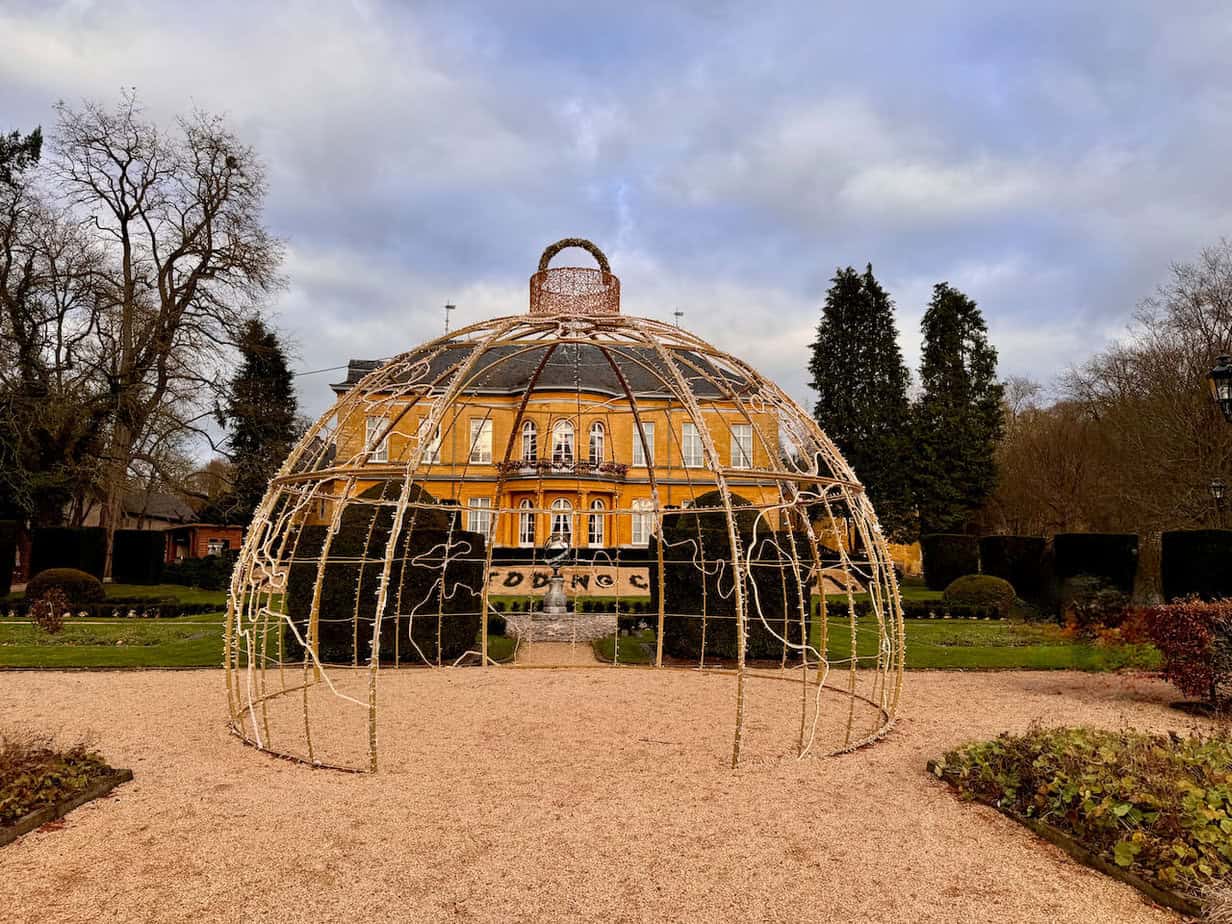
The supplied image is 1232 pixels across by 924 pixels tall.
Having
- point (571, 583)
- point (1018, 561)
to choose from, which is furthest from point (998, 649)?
point (571, 583)

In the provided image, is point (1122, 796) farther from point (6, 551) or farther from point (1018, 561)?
point (6, 551)

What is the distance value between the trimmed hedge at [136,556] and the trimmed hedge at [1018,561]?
26.2 m

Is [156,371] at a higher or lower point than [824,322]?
lower

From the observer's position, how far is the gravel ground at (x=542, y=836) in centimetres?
426

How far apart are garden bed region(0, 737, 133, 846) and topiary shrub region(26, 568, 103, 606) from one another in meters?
15.9

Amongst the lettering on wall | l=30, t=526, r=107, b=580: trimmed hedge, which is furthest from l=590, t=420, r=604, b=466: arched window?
l=30, t=526, r=107, b=580: trimmed hedge

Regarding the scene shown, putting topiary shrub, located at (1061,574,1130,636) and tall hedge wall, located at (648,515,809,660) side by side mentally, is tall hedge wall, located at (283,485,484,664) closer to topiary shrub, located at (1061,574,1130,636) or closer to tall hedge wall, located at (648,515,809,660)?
tall hedge wall, located at (648,515,809,660)

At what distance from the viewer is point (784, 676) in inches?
441

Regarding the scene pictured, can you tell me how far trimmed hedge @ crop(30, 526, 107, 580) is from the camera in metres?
23.1

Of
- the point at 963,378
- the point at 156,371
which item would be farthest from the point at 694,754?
the point at 963,378

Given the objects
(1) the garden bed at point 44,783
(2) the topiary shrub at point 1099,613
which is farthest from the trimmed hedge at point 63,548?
(2) the topiary shrub at point 1099,613

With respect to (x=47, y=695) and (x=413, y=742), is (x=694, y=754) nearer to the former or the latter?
(x=413, y=742)

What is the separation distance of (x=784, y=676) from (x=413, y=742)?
5.45 m

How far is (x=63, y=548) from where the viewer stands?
23.2m
